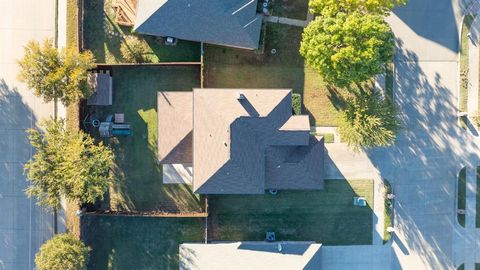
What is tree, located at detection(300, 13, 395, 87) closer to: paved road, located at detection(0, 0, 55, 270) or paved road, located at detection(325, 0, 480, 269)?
paved road, located at detection(325, 0, 480, 269)

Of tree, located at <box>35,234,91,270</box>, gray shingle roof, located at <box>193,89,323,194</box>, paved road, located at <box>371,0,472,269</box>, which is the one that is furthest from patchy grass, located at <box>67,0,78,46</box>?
paved road, located at <box>371,0,472,269</box>

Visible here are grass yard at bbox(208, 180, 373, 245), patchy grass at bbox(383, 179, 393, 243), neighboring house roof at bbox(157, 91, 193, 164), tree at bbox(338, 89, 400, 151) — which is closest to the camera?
tree at bbox(338, 89, 400, 151)

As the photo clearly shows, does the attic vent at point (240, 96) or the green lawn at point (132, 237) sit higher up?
the attic vent at point (240, 96)

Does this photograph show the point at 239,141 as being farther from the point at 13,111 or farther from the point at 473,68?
the point at 473,68

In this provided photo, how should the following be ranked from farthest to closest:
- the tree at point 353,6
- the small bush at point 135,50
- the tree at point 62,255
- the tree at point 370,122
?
the small bush at point 135,50 < the tree at point 370,122 < the tree at point 62,255 < the tree at point 353,6

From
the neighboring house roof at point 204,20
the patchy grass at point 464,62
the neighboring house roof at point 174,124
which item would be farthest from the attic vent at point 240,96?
the patchy grass at point 464,62

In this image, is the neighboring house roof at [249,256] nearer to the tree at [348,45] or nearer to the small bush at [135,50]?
the tree at [348,45]
